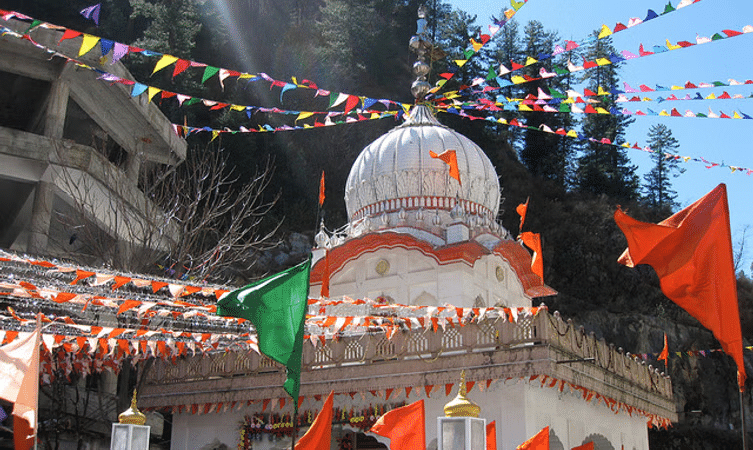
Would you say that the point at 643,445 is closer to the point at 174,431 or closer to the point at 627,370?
the point at 627,370

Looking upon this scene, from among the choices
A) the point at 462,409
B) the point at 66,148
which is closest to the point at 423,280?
the point at 66,148

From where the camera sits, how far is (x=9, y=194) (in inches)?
913

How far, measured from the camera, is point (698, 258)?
28.8ft

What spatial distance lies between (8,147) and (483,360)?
43.5 feet

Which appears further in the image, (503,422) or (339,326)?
(503,422)

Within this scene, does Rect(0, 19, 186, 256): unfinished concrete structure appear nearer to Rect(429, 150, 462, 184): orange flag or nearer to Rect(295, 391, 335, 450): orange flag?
Rect(429, 150, 462, 184): orange flag

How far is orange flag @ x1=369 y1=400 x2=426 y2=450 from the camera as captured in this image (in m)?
9.95

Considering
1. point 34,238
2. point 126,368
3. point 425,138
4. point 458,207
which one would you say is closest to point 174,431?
point 126,368

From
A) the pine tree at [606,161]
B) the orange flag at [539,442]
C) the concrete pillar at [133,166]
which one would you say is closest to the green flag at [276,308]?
the orange flag at [539,442]

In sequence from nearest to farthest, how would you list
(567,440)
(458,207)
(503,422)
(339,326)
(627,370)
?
(339,326) < (503,422) < (567,440) < (627,370) < (458,207)

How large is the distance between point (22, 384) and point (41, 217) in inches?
481

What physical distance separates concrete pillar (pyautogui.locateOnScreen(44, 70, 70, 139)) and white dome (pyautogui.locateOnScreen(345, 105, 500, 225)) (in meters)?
8.23

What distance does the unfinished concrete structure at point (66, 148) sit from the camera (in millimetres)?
20281

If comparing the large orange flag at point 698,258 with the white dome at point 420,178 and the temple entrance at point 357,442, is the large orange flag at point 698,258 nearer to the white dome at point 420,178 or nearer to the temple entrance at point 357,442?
the temple entrance at point 357,442
